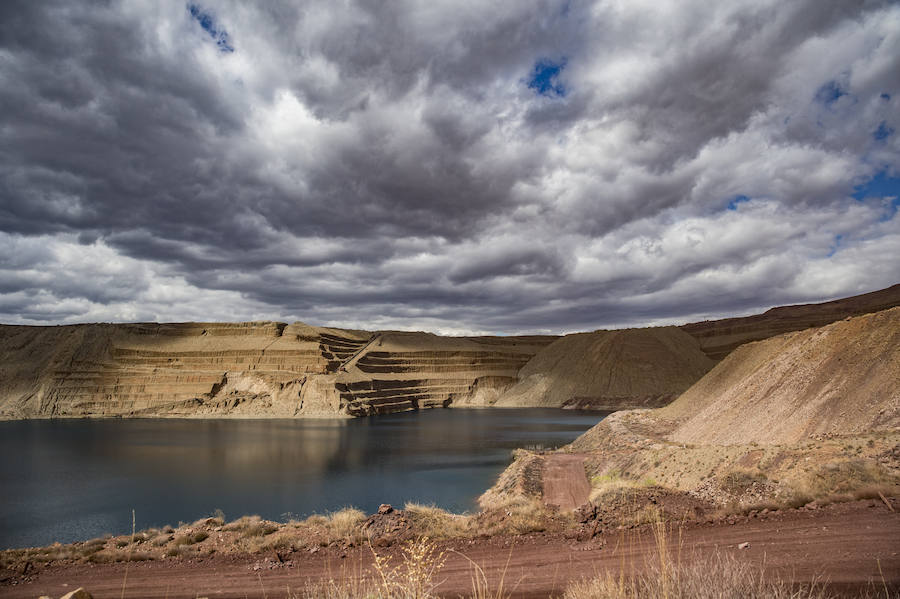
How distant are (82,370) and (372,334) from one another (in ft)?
203

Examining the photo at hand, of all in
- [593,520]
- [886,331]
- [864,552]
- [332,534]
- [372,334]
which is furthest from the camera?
[372,334]

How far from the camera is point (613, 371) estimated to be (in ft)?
321

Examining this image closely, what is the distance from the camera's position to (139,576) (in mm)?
12172

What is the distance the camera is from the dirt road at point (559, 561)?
8.05 metres

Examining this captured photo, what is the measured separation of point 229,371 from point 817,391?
9168cm

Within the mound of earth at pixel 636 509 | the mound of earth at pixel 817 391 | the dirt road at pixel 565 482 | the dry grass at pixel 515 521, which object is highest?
the mound of earth at pixel 817 391

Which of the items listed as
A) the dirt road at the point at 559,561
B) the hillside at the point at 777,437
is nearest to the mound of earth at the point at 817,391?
the hillside at the point at 777,437

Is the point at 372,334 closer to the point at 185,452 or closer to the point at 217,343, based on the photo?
the point at 217,343

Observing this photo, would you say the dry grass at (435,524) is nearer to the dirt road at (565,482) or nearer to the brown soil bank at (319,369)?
the dirt road at (565,482)

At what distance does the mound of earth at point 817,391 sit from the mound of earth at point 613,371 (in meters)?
53.0

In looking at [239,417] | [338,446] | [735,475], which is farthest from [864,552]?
[239,417]

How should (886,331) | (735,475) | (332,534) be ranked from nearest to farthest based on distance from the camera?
1. (332,534)
2. (735,475)
3. (886,331)

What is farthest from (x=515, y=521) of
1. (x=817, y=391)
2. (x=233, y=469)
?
(x=233, y=469)

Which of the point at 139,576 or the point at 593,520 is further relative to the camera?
the point at 593,520
